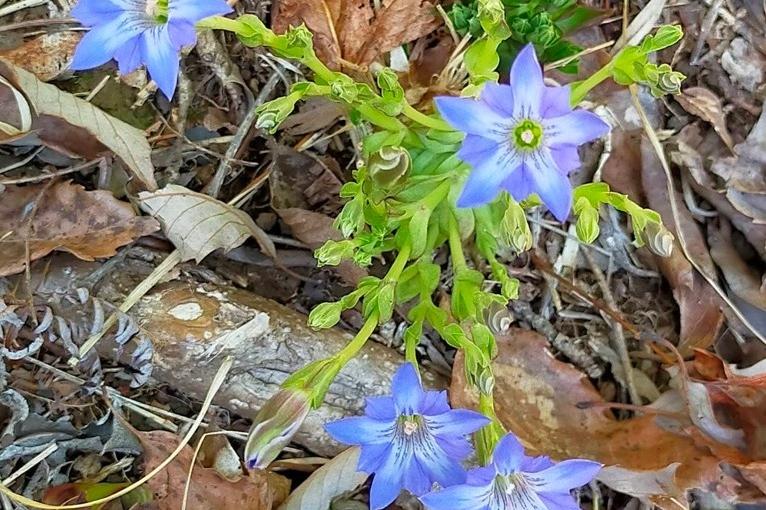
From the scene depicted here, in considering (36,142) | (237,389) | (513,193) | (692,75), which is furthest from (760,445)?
(36,142)

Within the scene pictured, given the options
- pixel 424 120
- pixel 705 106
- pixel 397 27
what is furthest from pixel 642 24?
pixel 424 120

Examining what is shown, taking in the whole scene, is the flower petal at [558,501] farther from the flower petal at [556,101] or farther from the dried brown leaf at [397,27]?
the dried brown leaf at [397,27]

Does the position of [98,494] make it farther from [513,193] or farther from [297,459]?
[513,193]

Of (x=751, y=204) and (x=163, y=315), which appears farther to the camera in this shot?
(x=751, y=204)

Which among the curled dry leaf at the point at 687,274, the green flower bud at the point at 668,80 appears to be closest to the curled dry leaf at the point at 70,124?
the green flower bud at the point at 668,80

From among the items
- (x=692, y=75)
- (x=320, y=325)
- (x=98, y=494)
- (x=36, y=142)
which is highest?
(x=692, y=75)

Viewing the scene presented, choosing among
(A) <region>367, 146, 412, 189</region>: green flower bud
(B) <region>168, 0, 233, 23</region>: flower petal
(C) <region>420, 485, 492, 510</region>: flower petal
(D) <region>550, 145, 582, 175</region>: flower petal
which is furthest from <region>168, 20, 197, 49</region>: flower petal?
(C) <region>420, 485, 492, 510</region>: flower petal

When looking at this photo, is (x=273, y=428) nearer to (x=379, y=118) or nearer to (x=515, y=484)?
(x=515, y=484)
